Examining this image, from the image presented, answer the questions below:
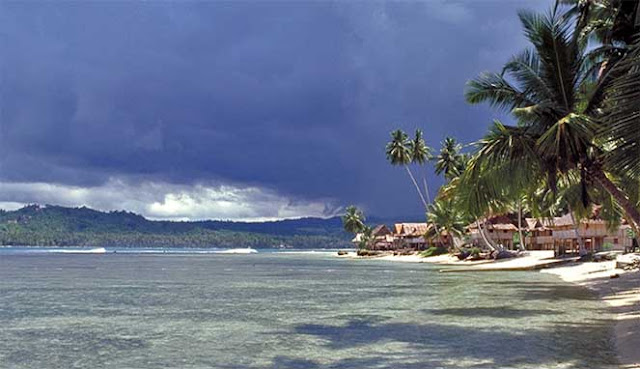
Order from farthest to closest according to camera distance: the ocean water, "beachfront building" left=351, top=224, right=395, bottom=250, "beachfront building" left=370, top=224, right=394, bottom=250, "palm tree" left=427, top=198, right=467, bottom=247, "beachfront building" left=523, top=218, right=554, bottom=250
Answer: "beachfront building" left=370, top=224, right=394, bottom=250 → "beachfront building" left=351, top=224, right=395, bottom=250 → "palm tree" left=427, top=198, right=467, bottom=247 → "beachfront building" left=523, top=218, right=554, bottom=250 → the ocean water

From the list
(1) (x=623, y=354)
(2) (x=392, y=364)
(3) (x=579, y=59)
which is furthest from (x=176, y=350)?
(3) (x=579, y=59)

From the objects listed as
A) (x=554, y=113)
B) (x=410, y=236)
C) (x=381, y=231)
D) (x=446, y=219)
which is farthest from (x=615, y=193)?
(x=381, y=231)

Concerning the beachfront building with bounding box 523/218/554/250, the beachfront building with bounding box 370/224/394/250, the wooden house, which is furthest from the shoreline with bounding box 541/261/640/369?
the beachfront building with bounding box 370/224/394/250

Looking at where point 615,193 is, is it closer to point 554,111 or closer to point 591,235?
point 554,111

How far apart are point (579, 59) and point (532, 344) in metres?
8.45

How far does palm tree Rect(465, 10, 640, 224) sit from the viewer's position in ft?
50.5

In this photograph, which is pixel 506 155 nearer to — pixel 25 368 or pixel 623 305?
pixel 623 305

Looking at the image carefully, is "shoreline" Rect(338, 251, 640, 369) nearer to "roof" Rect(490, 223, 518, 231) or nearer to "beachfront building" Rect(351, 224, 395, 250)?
"roof" Rect(490, 223, 518, 231)

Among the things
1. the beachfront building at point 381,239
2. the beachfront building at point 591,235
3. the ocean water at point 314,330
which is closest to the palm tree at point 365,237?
the beachfront building at point 381,239

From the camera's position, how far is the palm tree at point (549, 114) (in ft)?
50.5

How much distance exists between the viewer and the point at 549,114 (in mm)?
16375

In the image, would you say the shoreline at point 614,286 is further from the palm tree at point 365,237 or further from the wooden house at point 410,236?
the palm tree at point 365,237

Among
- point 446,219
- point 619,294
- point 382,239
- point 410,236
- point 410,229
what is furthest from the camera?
point 382,239

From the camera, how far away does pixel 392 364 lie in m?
10.9
